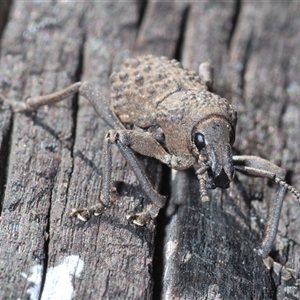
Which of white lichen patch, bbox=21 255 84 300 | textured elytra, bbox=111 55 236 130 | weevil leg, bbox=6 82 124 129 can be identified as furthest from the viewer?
weevil leg, bbox=6 82 124 129

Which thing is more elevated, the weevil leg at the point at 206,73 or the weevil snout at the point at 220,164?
the weevil leg at the point at 206,73

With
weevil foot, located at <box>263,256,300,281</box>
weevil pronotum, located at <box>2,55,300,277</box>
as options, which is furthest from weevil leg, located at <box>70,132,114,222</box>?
weevil foot, located at <box>263,256,300,281</box>

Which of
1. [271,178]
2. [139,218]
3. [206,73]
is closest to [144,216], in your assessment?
[139,218]

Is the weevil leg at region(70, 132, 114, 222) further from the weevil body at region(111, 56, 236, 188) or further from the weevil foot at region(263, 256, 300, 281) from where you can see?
the weevil foot at region(263, 256, 300, 281)

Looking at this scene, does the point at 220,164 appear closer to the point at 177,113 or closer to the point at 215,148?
the point at 215,148

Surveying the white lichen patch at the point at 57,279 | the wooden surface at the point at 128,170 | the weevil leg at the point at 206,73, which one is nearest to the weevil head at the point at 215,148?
the wooden surface at the point at 128,170

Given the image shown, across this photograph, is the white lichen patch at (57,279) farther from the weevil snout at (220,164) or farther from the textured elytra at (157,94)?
the textured elytra at (157,94)
